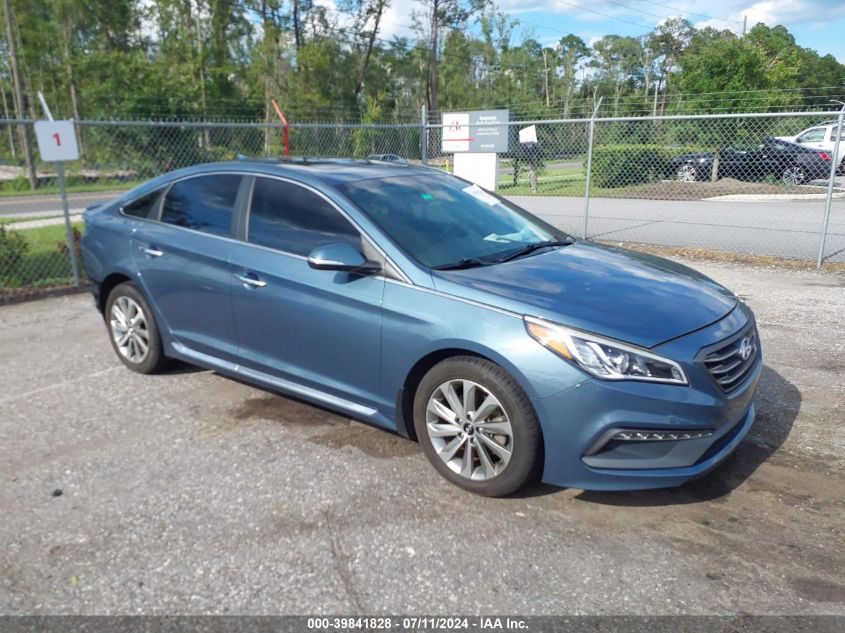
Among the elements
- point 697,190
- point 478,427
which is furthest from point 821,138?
point 478,427

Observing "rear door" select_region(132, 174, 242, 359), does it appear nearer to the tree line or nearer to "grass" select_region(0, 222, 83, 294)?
"grass" select_region(0, 222, 83, 294)

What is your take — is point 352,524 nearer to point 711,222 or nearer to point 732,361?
point 732,361

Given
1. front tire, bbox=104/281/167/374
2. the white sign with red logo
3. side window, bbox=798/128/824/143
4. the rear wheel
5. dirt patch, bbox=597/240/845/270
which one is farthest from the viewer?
side window, bbox=798/128/824/143

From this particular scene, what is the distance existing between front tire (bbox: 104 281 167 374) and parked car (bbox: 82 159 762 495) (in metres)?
0.02

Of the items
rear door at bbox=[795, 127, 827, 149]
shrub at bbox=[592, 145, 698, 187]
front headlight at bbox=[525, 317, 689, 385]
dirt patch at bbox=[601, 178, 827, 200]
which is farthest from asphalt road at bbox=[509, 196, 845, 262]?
front headlight at bbox=[525, 317, 689, 385]

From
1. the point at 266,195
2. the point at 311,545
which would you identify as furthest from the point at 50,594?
the point at 266,195

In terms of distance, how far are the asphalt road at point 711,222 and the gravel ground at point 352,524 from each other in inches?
274

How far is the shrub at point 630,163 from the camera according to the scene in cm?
1805

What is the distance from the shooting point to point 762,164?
18547 millimetres

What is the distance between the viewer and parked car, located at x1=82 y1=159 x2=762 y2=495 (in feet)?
9.69

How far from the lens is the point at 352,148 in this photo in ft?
58.1

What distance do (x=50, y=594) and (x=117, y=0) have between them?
35.7 metres

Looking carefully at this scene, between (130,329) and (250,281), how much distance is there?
5.07ft

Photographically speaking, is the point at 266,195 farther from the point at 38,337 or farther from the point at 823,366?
the point at 823,366
